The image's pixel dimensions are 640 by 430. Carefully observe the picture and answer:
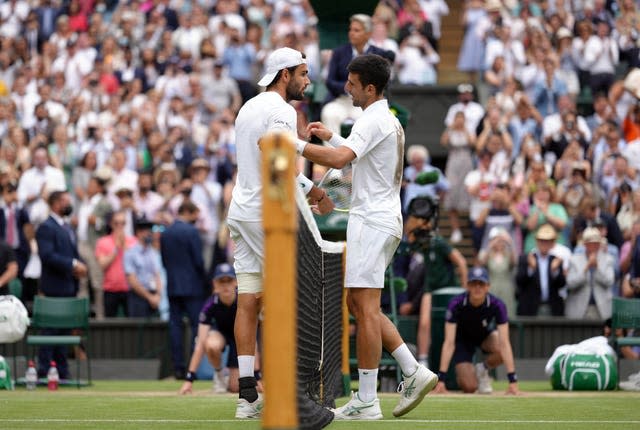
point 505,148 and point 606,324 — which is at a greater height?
point 505,148

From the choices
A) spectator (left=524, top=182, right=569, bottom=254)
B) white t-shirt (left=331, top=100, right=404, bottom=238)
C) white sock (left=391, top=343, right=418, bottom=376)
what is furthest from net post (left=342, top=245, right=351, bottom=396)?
spectator (left=524, top=182, right=569, bottom=254)

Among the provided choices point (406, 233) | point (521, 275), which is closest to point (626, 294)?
point (521, 275)

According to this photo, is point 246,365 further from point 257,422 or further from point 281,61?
point 281,61

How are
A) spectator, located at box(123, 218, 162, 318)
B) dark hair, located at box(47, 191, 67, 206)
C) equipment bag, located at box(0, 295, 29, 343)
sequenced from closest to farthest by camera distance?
equipment bag, located at box(0, 295, 29, 343), dark hair, located at box(47, 191, 67, 206), spectator, located at box(123, 218, 162, 318)

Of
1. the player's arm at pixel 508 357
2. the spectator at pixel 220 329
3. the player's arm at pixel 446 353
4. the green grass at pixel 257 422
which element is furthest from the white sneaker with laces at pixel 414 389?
the spectator at pixel 220 329

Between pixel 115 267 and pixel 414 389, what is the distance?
11.2 metres

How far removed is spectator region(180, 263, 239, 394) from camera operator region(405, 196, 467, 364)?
6.79 ft

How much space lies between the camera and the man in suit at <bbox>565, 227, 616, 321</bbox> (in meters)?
20.2

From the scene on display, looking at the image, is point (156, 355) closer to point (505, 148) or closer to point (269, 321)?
point (505, 148)

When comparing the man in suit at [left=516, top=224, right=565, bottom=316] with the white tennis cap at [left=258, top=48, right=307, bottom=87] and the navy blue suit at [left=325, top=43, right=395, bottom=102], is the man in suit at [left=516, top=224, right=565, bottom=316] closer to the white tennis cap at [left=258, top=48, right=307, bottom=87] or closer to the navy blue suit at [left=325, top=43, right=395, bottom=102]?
the navy blue suit at [left=325, top=43, right=395, bottom=102]

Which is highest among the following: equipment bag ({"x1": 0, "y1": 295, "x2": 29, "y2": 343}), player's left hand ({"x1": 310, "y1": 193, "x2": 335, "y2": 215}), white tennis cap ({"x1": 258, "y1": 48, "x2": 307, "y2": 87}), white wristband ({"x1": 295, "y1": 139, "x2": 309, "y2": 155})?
white tennis cap ({"x1": 258, "y1": 48, "x2": 307, "y2": 87})

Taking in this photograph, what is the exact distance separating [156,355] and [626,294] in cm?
635

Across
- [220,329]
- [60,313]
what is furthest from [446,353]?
[60,313]

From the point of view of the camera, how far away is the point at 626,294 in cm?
1953
